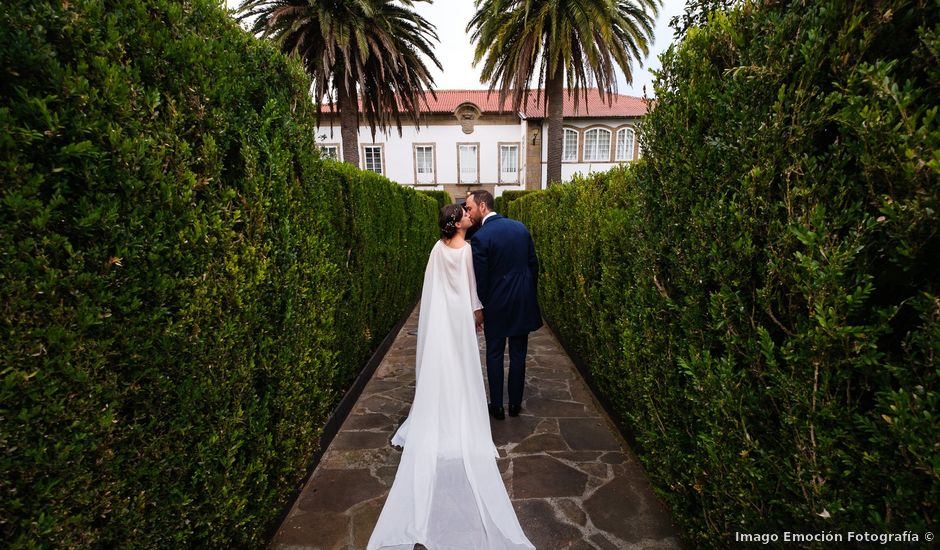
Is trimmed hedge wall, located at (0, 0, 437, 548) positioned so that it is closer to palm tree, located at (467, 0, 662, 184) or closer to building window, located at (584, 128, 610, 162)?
palm tree, located at (467, 0, 662, 184)

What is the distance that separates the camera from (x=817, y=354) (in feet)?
4.58

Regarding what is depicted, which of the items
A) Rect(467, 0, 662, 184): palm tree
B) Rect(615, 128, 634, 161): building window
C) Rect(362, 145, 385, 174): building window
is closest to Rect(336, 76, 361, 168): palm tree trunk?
Rect(467, 0, 662, 184): palm tree

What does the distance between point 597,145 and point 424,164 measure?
42.4 feet

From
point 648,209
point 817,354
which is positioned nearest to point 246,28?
point 648,209

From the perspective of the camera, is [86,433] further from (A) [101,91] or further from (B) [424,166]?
(B) [424,166]

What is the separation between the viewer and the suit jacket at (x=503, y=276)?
412 centimetres

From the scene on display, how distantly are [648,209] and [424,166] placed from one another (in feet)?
95.6

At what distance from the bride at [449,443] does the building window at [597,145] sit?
2879 centimetres

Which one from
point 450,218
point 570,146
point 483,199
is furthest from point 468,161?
point 450,218

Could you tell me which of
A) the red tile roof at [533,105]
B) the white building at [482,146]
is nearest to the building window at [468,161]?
the white building at [482,146]

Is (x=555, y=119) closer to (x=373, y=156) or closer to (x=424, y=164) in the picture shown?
(x=424, y=164)

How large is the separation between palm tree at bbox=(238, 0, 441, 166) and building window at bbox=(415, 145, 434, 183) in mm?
13179

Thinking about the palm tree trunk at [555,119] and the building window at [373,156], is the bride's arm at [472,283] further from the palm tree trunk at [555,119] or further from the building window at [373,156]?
the building window at [373,156]

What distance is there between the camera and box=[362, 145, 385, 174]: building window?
3000cm
